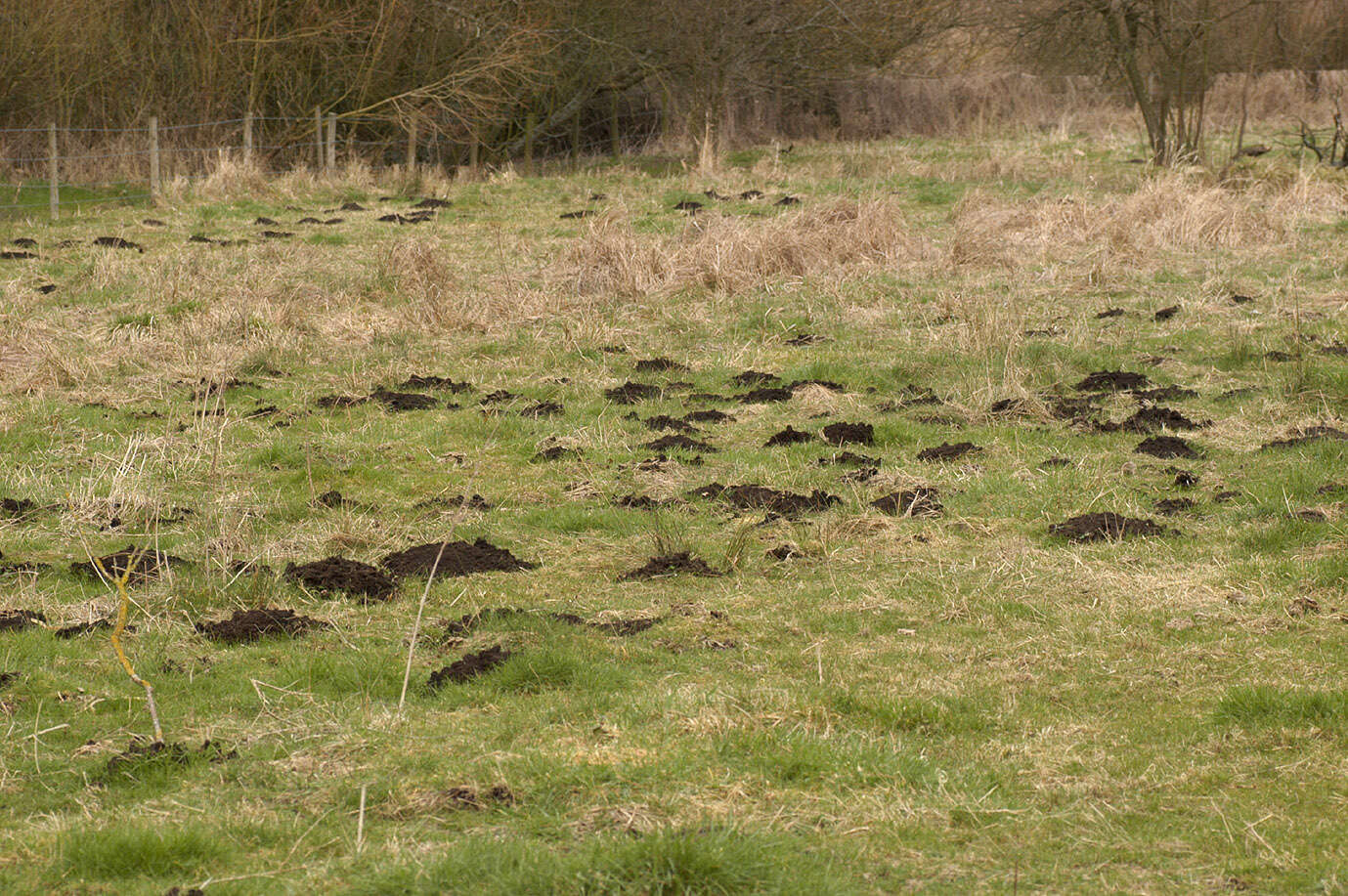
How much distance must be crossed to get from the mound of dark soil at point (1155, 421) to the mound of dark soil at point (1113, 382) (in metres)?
0.77

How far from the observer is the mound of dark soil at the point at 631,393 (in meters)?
10.5

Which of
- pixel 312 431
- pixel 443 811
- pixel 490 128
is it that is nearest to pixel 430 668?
pixel 443 811

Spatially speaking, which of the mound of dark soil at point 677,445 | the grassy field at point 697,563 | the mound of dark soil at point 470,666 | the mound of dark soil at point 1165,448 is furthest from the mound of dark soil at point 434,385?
the mound of dark soil at point 470,666

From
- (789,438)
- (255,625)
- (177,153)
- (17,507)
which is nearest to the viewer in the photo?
(255,625)

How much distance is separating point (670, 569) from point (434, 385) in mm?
4575

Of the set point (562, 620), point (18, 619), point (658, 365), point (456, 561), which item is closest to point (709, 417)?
point (658, 365)

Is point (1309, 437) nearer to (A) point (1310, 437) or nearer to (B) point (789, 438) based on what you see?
(A) point (1310, 437)

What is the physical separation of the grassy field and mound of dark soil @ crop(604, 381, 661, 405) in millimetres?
70

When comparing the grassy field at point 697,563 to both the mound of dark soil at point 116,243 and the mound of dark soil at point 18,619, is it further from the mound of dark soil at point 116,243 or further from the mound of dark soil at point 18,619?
the mound of dark soil at point 116,243

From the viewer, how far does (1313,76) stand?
96.2ft

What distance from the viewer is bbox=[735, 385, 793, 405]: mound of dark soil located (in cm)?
1037

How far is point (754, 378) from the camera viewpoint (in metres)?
10.9

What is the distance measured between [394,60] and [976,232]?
12.8 m

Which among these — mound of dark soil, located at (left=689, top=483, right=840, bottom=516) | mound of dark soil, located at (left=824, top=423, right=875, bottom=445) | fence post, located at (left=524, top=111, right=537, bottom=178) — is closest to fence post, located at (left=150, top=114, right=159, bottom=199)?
fence post, located at (left=524, top=111, right=537, bottom=178)
